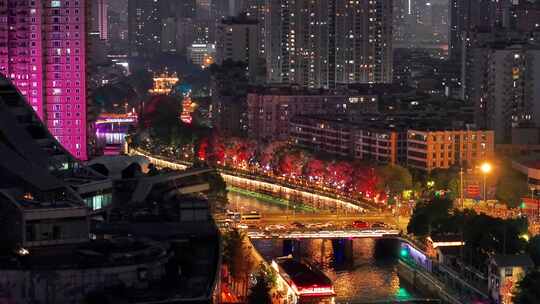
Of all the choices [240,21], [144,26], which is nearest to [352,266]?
[240,21]

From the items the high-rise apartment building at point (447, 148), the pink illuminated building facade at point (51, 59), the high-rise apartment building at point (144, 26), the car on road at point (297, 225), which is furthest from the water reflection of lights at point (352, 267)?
the high-rise apartment building at point (144, 26)

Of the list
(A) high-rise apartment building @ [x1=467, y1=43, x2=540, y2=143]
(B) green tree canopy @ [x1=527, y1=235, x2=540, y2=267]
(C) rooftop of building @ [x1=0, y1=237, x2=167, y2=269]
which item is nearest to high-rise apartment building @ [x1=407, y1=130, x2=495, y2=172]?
(A) high-rise apartment building @ [x1=467, y1=43, x2=540, y2=143]

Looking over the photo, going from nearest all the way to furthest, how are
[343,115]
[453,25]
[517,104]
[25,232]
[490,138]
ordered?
1. [25,232]
2. [490,138]
3. [517,104]
4. [343,115]
5. [453,25]

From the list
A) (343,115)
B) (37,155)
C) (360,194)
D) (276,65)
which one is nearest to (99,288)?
(37,155)

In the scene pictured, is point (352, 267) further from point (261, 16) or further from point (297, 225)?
point (261, 16)

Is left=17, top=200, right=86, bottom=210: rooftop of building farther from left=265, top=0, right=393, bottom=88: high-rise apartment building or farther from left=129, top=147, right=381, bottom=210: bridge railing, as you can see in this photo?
left=265, top=0, right=393, bottom=88: high-rise apartment building

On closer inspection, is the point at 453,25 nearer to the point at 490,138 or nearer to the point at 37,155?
the point at 490,138

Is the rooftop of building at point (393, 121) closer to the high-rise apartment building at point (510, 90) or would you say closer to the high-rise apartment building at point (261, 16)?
the high-rise apartment building at point (510, 90)
